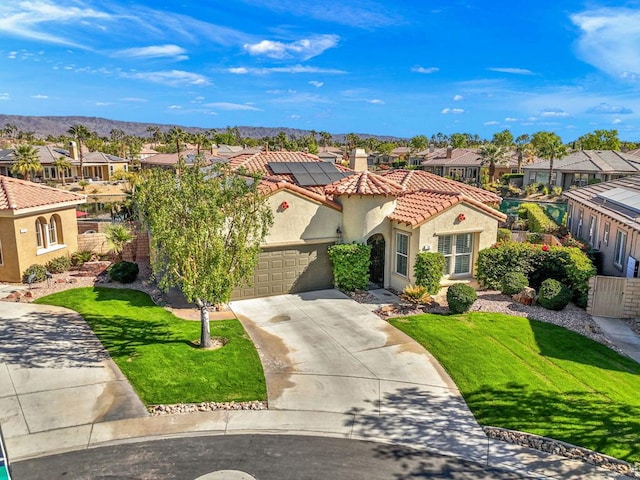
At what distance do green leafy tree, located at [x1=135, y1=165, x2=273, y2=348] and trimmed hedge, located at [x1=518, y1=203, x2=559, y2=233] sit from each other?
2297cm

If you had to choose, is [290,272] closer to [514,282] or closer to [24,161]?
[514,282]

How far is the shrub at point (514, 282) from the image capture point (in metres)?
18.4

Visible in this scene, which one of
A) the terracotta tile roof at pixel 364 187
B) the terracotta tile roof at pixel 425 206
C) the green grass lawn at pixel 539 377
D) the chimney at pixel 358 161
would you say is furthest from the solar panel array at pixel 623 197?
the chimney at pixel 358 161

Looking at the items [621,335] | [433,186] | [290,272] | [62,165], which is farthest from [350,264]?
[62,165]

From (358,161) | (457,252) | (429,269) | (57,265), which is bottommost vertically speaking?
(57,265)

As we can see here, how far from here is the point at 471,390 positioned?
1180 centimetres

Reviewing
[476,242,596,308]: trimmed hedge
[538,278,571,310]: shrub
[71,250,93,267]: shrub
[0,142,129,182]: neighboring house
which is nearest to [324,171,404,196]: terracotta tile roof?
[476,242,596,308]: trimmed hedge

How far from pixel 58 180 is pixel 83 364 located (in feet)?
213

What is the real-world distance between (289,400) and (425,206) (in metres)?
10.6

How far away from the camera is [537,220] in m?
31.3

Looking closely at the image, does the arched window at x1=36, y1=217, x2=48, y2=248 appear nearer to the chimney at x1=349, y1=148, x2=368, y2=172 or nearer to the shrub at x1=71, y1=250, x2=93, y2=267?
the shrub at x1=71, y1=250, x2=93, y2=267

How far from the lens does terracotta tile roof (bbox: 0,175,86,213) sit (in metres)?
19.9

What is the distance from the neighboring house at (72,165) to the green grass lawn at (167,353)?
58.6 m

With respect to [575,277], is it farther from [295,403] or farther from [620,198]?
[295,403]
